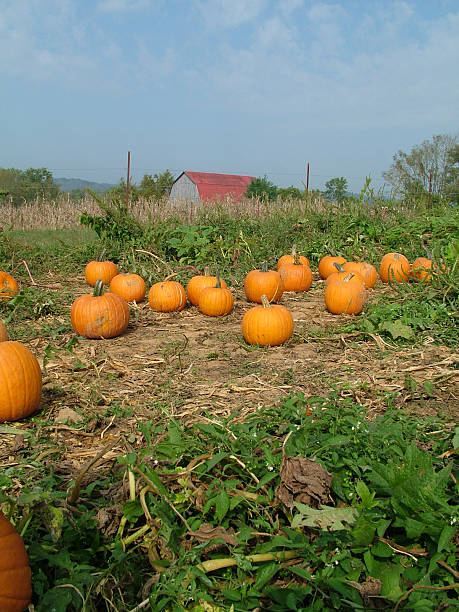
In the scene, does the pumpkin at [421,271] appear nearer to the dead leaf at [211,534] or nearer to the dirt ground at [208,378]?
the dirt ground at [208,378]

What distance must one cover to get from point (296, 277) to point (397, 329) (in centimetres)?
276

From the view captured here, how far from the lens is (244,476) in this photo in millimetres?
1991

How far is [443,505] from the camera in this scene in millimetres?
1653

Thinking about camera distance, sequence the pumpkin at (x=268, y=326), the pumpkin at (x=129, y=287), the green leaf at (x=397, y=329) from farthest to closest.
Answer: the pumpkin at (x=129, y=287)
the pumpkin at (x=268, y=326)
the green leaf at (x=397, y=329)

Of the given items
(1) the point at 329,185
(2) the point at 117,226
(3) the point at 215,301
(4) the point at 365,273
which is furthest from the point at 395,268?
(1) the point at 329,185

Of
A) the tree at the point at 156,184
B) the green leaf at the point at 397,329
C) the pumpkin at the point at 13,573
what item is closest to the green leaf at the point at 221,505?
the pumpkin at the point at 13,573

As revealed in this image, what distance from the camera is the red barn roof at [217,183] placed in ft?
176

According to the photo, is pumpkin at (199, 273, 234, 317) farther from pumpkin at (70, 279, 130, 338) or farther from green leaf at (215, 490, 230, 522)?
green leaf at (215, 490, 230, 522)

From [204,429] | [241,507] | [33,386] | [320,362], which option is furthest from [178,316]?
[241,507]

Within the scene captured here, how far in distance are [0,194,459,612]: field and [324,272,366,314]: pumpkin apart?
0.97m

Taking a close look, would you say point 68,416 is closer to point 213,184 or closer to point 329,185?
point 329,185

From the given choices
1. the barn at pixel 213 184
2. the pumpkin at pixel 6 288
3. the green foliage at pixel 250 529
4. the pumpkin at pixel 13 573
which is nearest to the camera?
the pumpkin at pixel 13 573

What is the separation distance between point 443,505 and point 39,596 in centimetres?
140

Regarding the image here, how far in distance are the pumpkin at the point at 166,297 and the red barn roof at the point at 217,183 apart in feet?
155
